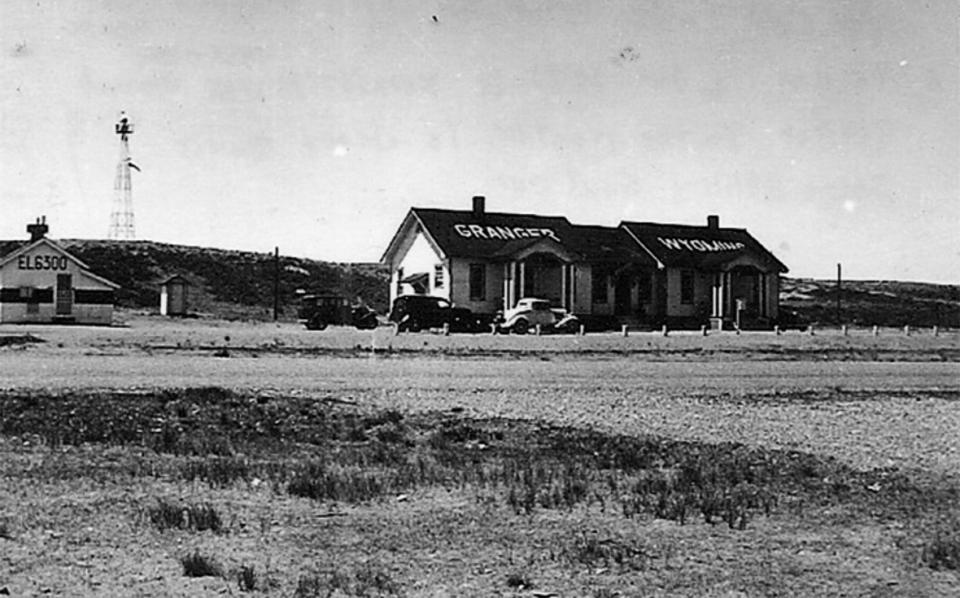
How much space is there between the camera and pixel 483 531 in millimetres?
8703

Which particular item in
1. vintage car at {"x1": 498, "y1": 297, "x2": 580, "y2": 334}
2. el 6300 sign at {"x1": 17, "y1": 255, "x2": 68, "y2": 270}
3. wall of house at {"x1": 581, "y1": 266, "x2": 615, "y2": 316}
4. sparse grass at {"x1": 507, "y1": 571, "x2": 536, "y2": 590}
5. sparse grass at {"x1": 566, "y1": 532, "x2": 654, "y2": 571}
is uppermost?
el 6300 sign at {"x1": 17, "y1": 255, "x2": 68, "y2": 270}

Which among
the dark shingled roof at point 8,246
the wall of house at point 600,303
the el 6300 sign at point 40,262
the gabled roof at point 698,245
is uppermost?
the dark shingled roof at point 8,246

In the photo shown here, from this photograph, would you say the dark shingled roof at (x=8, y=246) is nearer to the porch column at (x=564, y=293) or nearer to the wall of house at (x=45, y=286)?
the wall of house at (x=45, y=286)

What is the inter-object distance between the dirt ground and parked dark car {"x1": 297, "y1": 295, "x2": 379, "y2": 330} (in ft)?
75.8

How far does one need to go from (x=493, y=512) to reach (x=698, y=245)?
50.2m

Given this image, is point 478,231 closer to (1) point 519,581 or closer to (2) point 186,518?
(2) point 186,518

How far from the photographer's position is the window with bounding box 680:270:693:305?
55.2m

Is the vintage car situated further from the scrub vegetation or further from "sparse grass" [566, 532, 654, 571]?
"sparse grass" [566, 532, 654, 571]

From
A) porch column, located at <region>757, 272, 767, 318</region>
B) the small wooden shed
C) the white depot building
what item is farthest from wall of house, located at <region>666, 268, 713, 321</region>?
the small wooden shed

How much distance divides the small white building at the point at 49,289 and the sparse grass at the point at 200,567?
45.7 m

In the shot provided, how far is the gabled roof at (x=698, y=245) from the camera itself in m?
55.1

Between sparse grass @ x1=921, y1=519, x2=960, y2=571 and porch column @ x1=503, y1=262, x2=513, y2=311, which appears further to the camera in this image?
porch column @ x1=503, y1=262, x2=513, y2=311

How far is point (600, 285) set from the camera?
5350 cm

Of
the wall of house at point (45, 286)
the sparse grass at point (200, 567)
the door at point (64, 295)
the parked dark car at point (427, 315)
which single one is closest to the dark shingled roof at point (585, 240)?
the parked dark car at point (427, 315)
